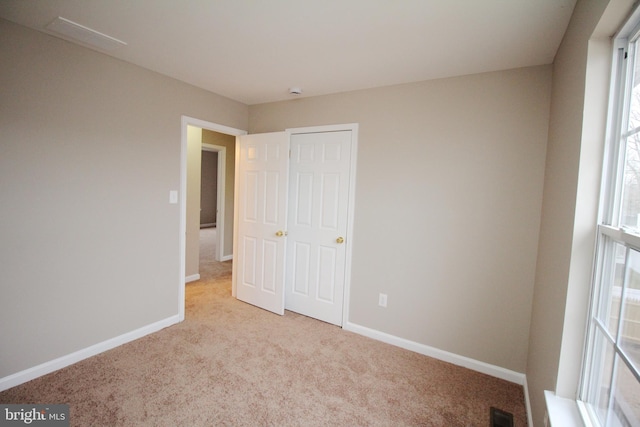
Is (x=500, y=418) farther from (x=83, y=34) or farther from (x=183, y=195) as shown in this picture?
(x=83, y=34)

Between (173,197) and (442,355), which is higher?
(173,197)

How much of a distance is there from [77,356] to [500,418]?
10.1 ft

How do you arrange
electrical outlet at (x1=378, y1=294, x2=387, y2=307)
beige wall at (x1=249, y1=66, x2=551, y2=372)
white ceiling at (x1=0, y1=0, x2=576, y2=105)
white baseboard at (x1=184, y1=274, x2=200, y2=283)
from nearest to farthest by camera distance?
1. white ceiling at (x1=0, y1=0, x2=576, y2=105)
2. beige wall at (x1=249, y1=66, x2=551, y2=372)
3. electrical outlet at (x1=378, y1=294, x2=387, y2=307)
4. white baseboard at (x1=184, y1=274, x2=200, y2=283)

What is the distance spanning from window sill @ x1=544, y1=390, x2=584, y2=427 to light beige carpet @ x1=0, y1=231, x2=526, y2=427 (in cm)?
74

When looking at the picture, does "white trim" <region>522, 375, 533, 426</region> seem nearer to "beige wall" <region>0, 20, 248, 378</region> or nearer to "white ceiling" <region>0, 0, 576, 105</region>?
"white ceiling" <region>0, 0, 576, 105</region>

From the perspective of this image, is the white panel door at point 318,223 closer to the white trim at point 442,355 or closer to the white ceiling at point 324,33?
the white trim at point 442,355

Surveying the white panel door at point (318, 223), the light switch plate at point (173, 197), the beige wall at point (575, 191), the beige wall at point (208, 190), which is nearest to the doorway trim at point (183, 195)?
the light switch plate at point (173, 197)

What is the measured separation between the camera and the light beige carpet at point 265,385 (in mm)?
1757

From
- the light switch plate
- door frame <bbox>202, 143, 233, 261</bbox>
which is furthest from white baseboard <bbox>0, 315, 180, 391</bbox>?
door frame <bbox>202, 143, 233, 261</bbox>

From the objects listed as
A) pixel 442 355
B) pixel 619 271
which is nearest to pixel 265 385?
pixel 442 355

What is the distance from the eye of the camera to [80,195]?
2170mm

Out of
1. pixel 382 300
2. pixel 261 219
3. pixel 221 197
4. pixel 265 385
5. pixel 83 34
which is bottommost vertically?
pixel 265 385

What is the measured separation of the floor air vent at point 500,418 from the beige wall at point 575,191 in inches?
9.3

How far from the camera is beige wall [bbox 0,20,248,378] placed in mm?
1872
